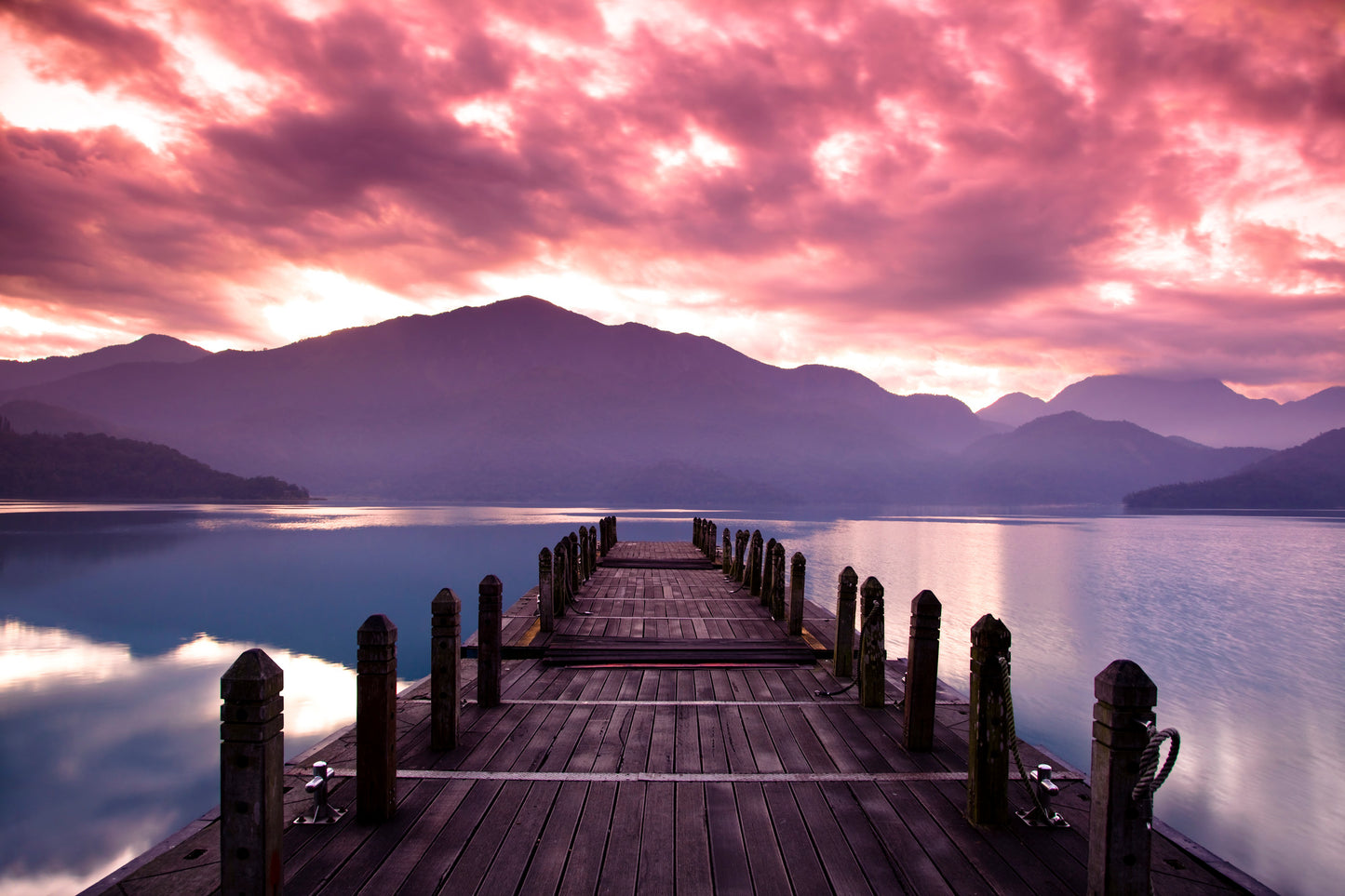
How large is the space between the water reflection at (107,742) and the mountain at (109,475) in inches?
7056

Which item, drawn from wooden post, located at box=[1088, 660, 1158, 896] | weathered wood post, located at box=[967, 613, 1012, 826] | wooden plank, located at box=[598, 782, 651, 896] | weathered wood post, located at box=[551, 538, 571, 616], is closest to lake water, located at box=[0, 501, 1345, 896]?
weathered wood post, located at box=[551, 538, 571, 616]

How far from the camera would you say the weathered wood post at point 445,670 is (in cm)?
655

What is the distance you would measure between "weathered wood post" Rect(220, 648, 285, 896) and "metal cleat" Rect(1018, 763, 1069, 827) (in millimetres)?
5173

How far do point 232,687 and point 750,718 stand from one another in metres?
5.58

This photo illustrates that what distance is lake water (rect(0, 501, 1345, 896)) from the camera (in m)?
12.2

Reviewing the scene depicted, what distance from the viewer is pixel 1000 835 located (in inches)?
207

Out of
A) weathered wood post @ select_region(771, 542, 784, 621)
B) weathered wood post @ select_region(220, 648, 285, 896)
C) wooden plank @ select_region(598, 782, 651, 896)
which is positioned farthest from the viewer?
weathered wood post @ select_region(771, 542, 784, 621)

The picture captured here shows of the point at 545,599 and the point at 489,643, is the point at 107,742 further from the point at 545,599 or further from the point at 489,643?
the point at 489,643

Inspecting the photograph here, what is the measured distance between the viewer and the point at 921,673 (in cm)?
687

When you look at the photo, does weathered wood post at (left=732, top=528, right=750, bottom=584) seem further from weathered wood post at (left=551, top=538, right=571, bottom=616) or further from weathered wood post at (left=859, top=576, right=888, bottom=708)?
weathered wood post at (left=859, top=576, right=888, bottom=708)

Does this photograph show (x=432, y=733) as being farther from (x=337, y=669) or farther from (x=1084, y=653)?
(x=1084, y=653)

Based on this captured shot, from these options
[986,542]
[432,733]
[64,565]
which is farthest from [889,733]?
[986,542]

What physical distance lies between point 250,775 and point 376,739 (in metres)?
1.61

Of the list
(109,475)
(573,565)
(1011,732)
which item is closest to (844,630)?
(1011,732)
